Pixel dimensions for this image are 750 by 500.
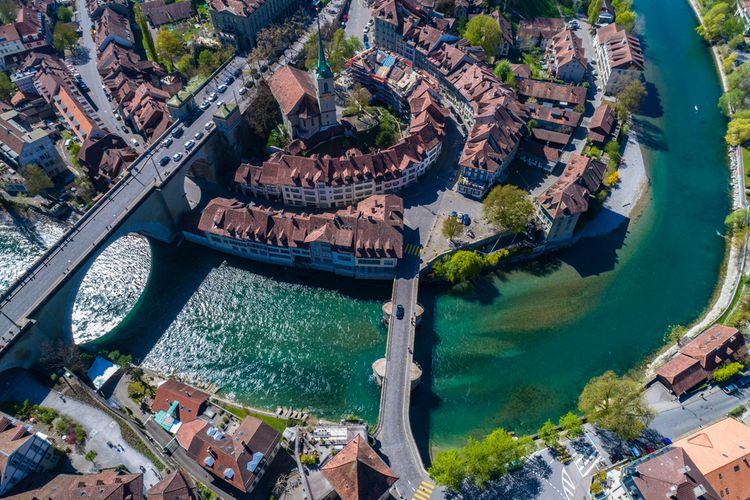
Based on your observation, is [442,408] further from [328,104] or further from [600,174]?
[328,104]

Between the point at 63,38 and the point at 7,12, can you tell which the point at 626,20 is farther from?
the point at 7,12

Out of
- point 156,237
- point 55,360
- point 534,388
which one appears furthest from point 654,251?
point 55,360

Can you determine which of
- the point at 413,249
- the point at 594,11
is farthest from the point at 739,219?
the point at 594,11

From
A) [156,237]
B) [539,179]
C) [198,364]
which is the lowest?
[198,364]

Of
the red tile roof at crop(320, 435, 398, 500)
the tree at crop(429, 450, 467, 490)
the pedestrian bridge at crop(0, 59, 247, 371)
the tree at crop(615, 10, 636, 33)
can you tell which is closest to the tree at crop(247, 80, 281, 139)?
the pedestrian bridge at crop(0, 59, 247, 371)

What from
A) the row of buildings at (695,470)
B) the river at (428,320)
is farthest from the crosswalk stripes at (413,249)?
the row of buildings at (695,470)
